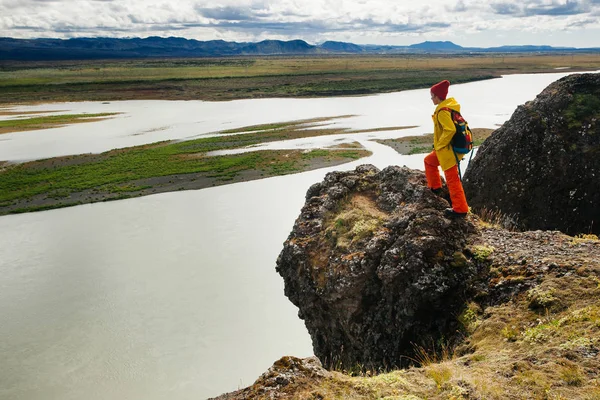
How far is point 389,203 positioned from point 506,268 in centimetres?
317

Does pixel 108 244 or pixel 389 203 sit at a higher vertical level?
pixel 389 203

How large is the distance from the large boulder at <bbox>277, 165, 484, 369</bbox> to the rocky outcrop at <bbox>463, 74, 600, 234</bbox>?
451 cm

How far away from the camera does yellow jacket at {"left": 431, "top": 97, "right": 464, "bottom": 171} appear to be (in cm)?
933

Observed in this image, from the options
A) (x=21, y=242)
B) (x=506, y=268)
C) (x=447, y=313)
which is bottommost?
(x=21, y=242)

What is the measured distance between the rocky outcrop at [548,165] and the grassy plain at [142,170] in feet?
78.8

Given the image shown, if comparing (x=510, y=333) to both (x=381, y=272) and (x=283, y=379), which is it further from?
(x=283, y=379)

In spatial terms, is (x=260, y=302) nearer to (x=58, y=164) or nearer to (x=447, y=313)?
(x=447, y=313)

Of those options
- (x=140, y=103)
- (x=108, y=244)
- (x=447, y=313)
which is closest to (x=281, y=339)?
(x=447, y=313)

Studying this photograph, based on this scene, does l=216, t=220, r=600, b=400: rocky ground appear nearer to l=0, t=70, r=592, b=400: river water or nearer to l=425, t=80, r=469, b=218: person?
l=425, t=80, r=469, b=218: person

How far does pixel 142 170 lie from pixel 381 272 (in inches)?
1349

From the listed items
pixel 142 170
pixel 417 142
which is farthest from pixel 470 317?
pixel 417 142

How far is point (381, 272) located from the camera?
29.0 ft

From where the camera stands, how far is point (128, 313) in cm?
1677

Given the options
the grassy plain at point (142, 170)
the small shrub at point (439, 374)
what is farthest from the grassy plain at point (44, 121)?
the small shrub at point (439, 374)
